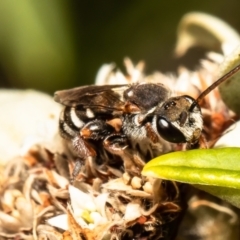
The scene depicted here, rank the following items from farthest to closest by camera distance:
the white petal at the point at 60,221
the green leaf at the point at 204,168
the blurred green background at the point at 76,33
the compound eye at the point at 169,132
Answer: the blurred green background at the point at 76,33, the white petal at the point at 60,221, the compound eye at the point at 169,132, the green leaf at the point at 204,168

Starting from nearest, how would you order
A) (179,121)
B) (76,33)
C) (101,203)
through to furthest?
(179,121), (101,203), (76,33)

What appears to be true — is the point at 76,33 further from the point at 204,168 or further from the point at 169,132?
the point at 204,168

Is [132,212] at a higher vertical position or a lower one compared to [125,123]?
lower

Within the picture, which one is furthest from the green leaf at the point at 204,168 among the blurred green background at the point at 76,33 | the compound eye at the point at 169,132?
the blurred green background at the point at 76,33

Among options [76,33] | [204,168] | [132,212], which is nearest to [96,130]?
[132,212]

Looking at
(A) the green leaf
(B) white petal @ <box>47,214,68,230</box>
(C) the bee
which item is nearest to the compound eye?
(C) the bee

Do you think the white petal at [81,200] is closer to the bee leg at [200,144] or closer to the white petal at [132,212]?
the white petal at [132,212]
